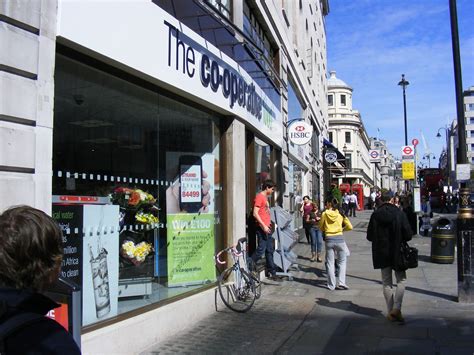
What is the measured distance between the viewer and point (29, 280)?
1580 mm

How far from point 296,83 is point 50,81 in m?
13.9

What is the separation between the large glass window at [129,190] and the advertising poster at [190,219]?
14 mm

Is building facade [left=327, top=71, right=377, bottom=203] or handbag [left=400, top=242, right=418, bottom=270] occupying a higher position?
building facade [left=327, top=71, right=377, bottom=203]

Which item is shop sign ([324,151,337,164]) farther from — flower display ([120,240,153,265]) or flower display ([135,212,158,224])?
flower display ([120,240,153,265])

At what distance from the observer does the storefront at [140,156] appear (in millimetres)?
4656

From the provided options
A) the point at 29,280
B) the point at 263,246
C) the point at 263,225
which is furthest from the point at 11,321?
the point at 263,246

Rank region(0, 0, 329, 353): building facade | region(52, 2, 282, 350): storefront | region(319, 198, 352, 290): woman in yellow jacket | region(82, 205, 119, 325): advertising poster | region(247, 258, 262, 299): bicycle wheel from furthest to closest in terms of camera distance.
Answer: region(319, 198, 352, 290): woman in yellow jacket → region(247, 258, 262, 299): bicycle wheel → region(82, 205, 119, 325): advertising poster → region(52, 2, 282, 350): storefront → region(0, 0, 329, 353): building facade

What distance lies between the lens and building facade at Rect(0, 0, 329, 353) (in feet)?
12.5

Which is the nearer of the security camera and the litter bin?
the security camera

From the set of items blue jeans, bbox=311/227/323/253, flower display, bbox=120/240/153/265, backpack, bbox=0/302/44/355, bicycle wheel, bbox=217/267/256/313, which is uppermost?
backpack, bbox=0/302/44/355

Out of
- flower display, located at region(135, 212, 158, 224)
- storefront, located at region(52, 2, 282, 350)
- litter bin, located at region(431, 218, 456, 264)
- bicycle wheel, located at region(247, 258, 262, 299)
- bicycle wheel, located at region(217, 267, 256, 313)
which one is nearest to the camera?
storefront, located at region(52, 2, 282, 350)

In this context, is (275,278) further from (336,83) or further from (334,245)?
(336,83)

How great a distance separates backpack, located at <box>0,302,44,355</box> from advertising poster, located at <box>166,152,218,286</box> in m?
5.11

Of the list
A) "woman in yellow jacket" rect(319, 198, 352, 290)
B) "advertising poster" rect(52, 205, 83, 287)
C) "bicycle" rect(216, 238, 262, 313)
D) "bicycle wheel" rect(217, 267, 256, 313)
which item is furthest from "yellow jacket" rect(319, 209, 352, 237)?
"advertising poster" rect(52, 205, 83, 287)
